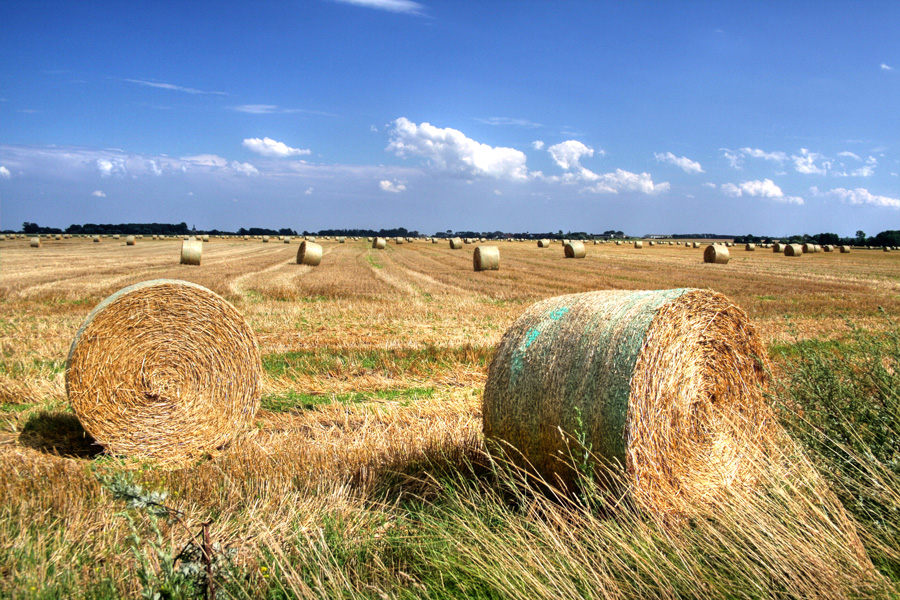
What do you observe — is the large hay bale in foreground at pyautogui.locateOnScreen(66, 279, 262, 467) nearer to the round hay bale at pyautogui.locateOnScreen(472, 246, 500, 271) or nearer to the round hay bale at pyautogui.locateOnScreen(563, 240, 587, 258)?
the round hay bale at pyautogui.locateOnScreen(472, 246, 500, 271)

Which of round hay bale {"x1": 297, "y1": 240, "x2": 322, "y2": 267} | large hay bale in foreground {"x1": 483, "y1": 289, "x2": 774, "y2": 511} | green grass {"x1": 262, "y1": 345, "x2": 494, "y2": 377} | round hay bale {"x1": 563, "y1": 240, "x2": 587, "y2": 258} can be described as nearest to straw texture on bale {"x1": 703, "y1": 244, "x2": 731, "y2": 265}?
round hay bale {"x1": 563, "y1": 240, "x2": 587, "y2": 258}

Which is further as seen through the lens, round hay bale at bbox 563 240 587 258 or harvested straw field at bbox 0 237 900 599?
round hay bale at bbox 563 240 587 258

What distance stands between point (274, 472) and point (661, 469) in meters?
2.90

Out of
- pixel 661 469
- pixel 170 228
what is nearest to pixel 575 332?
pixel 661 469

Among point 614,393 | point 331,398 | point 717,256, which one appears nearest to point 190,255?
point 331,398

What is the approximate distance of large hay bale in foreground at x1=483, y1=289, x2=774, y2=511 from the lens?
3951 millimetres

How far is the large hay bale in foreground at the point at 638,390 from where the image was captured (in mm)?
3951

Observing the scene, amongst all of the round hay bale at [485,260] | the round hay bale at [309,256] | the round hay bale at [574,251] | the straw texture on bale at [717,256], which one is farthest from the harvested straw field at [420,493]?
the round hay bale at [574,251]

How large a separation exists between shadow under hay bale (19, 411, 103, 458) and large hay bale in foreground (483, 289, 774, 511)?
4183 mm

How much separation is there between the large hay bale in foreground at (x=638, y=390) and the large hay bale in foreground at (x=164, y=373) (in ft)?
10.9

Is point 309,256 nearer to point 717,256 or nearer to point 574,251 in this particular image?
point 574,251

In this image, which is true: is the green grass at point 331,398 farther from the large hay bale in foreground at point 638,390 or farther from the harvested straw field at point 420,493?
the large hay bale in foreground at point 638,390

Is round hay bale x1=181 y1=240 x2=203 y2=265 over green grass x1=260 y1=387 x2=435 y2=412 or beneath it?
over

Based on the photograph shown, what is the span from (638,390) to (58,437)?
5.75 meters
